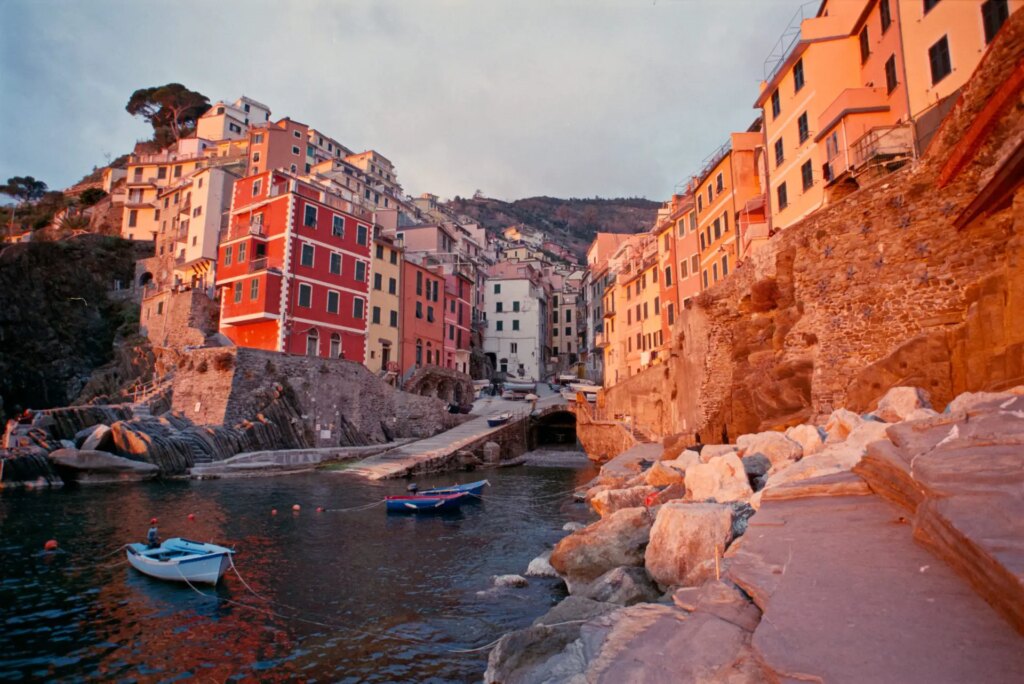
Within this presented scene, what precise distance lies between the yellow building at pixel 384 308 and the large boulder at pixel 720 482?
3859cm

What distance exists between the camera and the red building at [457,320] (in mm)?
61719

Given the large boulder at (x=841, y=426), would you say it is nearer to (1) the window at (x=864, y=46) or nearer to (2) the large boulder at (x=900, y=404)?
(2) the large boulder at (x=900, y=404)

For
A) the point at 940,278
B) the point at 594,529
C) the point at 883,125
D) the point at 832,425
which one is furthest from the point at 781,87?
the point at 594,529

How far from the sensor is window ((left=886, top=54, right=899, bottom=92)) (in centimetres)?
2155

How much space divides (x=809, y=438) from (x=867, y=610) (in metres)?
9.38

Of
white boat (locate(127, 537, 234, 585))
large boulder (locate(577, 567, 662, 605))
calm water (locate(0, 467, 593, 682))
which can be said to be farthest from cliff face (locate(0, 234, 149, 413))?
large boulder (locate(577, 567, 662, 605))

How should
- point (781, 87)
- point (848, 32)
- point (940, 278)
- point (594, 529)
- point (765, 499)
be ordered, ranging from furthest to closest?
point (781, 87) < point (848, 32) < point (940, 278) < point (594, 529) < point (765, 499)

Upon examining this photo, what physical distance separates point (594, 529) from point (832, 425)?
612 cm

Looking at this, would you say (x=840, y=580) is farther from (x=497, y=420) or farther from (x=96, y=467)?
(x=497, y=420)

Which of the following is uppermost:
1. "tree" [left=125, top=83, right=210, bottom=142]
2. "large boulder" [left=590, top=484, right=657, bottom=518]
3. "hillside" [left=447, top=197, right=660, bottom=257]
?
"hillside" [left=447, top=197, right=660, bottom=257]

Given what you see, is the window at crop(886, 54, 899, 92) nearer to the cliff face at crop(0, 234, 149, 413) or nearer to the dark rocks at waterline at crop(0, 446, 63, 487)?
the dark rocks at waterline at crop(0, 446, 63, 487)

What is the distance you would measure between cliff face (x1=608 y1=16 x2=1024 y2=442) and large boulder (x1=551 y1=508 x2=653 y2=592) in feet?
25.2

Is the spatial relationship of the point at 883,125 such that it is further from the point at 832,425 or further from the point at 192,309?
the point at 192,309

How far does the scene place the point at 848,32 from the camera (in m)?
24.5
